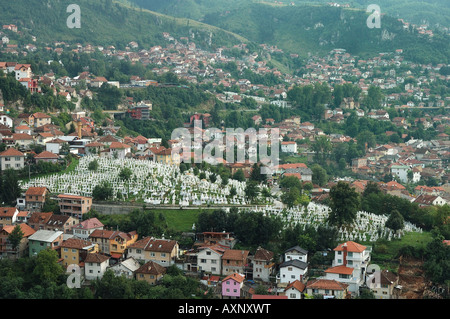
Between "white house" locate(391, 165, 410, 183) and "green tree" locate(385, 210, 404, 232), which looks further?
"white house" locate(391, 165, 410, 183)

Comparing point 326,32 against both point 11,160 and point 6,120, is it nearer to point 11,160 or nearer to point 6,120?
point 6,120

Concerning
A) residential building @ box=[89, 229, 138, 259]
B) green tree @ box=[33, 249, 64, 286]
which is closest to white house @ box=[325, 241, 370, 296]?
residential building @ box=[89, 229, 138, 259]

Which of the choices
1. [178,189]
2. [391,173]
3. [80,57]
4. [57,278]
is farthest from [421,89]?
[57,278]

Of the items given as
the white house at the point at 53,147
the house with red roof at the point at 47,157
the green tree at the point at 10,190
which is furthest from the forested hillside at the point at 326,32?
the green tree at the point at 10,190

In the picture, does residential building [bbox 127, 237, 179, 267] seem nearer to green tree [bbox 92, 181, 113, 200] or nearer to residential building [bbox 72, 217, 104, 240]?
residential building [bbox 72, 217, 104, 240]

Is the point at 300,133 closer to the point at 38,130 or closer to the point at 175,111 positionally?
the point at 175,111

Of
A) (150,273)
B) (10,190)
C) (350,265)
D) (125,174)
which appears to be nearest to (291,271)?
(350,265)

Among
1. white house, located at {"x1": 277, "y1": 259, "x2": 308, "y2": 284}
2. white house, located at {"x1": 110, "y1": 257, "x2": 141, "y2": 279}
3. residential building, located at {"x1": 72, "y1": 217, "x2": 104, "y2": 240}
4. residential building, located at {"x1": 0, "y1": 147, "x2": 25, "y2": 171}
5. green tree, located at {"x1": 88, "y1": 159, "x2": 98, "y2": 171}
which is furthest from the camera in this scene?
green tree, located at {"x1": 88, "y1": 159, "x2": 98, "y2": 171}
